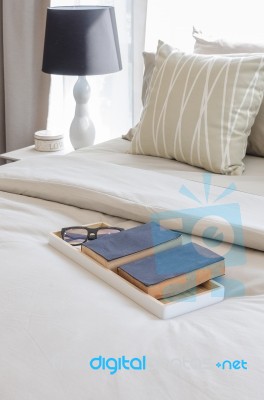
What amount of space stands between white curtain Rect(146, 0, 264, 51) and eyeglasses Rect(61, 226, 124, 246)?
1.40m

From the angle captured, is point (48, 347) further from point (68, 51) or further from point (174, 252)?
point (68, 51)

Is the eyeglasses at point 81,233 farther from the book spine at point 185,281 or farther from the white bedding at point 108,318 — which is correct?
the book spine at point 185,281

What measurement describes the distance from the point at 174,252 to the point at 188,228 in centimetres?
17

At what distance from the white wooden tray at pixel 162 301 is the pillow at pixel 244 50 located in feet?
3.16

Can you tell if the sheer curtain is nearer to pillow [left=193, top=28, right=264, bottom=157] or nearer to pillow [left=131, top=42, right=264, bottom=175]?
pillow [left=193, top=28, right=264, bottom=157]

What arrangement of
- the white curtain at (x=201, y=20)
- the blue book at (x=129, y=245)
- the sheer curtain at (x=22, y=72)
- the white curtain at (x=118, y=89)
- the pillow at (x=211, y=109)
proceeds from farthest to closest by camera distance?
the sheer curtain at (x=22, y=72) < the white curtain at (x=118, y=89) < the white curtain at (x=201, y=20) < the pillow at (x=211, y=109) < the blue book at (x=129, y=245)

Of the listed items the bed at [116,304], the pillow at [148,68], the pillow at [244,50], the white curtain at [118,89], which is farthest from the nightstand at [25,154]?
the bed at [116,304]

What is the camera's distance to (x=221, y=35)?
8.20 feet

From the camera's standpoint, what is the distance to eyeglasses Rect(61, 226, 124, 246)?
51.0 inches

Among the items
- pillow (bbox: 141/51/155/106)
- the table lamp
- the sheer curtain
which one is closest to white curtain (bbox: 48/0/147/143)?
the sheer curtain

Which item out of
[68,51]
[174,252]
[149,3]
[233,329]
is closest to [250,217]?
[174,252]

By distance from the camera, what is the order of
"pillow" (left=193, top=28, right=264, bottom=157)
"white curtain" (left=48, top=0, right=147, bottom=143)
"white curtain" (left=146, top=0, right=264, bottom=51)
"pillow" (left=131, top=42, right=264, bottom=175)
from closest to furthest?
1. "pillow" (left=131, top=42, right=264, bottom=175)
2. "pillow" (left=193, top=28, right=264, bottom=157)
3. "white curtain" (left=146, top=0, right=264, bottom=51)
4. "white curtain" (left=48, top=0, right=147, bottom=143)

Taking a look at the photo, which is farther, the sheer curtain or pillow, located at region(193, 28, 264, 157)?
the sheer curtain

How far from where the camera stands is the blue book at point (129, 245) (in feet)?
3.81
